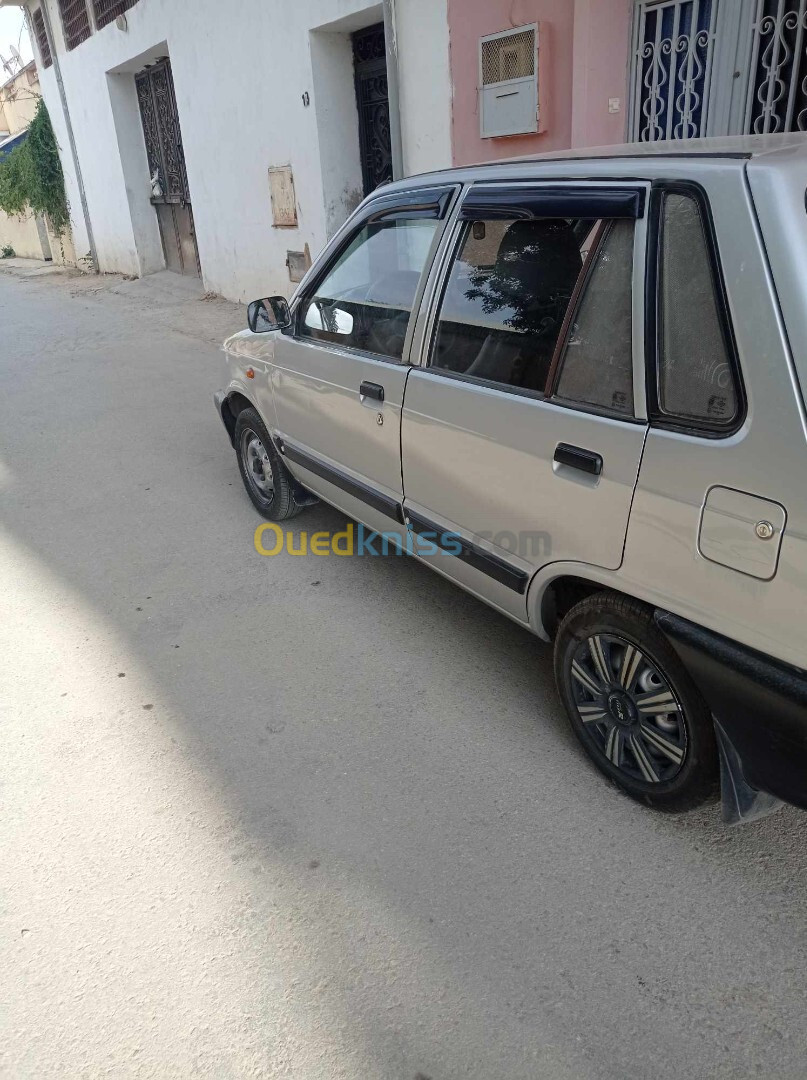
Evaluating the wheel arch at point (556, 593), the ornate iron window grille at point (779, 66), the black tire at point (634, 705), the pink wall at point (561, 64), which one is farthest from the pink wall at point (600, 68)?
the black tire at point (634, 705)

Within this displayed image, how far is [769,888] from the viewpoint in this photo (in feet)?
7.18

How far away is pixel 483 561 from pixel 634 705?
0.73m

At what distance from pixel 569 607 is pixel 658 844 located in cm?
77

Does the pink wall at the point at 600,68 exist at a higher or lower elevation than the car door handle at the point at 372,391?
higher

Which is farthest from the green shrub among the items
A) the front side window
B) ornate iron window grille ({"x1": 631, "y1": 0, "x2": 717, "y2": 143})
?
the front side window

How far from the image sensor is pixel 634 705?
92.4 inches

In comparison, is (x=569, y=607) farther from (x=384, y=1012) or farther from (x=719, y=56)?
(x=719, y=56)

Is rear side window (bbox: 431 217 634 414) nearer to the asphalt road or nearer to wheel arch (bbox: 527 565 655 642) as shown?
wheel arch (bbox: 527 565 655 642)

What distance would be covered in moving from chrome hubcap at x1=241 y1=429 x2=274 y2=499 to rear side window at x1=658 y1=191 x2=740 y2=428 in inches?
112

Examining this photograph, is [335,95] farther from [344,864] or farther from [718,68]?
[344,864]

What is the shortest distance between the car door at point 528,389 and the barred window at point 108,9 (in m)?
13.4

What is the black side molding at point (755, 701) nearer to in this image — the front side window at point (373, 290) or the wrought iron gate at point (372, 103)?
the front side window at point (373, 290)

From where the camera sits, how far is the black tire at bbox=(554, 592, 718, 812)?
218 centimetres

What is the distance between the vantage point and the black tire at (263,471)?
4.36 m
